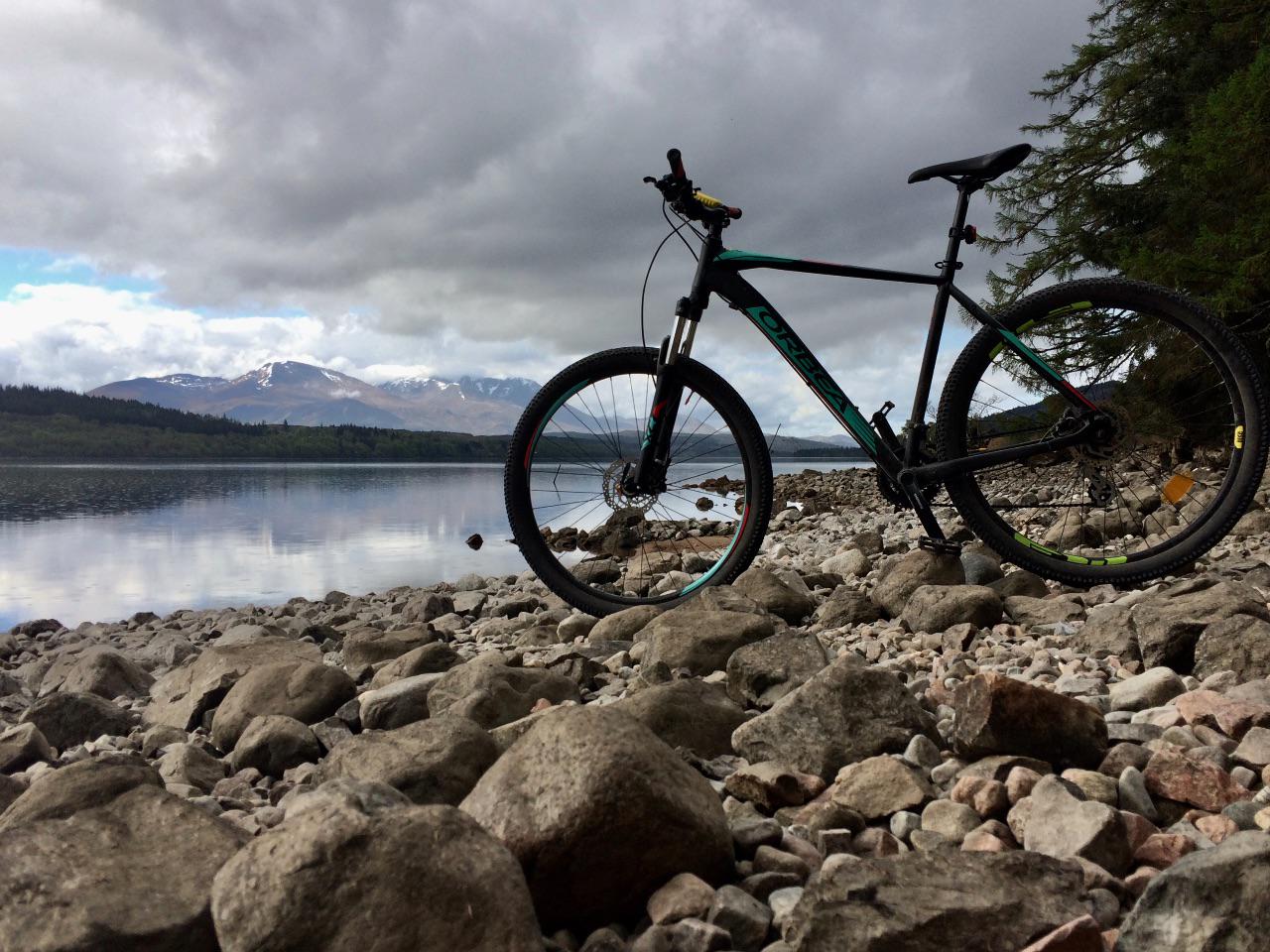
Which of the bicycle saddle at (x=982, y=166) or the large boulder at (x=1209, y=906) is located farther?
the bicycle saddle at (x=982, y=166)

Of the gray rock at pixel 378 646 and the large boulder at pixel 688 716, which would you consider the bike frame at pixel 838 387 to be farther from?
the large boulder at pixel 688 716

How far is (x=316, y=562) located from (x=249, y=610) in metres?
5.71

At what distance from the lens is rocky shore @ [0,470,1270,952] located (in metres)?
1.43

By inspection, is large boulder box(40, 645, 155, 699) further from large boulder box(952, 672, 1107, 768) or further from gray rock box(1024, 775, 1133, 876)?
gray rock box(1024, 775, 1133, 876)

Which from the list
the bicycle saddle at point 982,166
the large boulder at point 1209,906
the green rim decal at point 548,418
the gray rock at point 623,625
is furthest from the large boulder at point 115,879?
the bicycle saddle at point 982,166

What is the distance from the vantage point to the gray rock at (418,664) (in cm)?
395

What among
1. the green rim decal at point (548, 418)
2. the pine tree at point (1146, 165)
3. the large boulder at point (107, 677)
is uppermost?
the pine tree at point (1146, 165)

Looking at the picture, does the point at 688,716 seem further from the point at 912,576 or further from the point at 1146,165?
the point at 1146,165

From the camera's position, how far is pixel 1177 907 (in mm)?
1398

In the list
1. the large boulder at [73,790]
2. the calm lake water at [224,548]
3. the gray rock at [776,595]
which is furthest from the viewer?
the calm lake water at [224,548]

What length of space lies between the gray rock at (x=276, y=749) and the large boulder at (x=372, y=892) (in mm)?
1574

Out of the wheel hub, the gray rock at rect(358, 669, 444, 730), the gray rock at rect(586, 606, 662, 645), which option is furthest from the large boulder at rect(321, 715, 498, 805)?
the wheel hub

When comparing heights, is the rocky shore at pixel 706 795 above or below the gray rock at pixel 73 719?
above

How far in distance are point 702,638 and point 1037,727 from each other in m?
1.49
